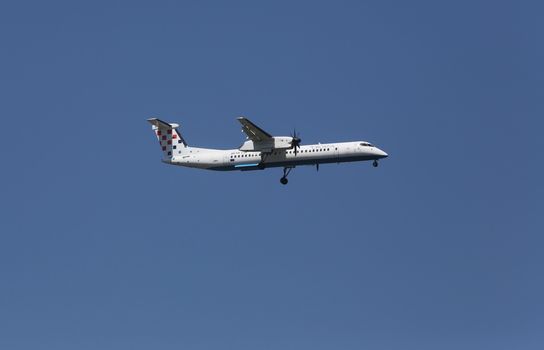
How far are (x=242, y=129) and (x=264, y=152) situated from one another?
7.82 ft

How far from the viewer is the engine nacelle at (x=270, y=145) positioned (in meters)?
62.4

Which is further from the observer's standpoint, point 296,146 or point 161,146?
point 161,146

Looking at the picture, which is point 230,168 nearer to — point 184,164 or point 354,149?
point 184,164

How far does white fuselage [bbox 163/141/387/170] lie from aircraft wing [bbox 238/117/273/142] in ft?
3.63

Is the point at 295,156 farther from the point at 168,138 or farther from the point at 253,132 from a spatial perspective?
the point at 168,138

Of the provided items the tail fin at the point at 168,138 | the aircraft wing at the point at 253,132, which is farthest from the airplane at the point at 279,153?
the tail fin at the point at 168,138

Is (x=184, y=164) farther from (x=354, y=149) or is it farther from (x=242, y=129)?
(x=354, y=149)

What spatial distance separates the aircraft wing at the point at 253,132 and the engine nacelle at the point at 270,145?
23 cm

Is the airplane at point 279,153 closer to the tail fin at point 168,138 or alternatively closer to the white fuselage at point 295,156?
the white fuselage at point 295,156

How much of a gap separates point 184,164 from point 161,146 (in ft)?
9.96

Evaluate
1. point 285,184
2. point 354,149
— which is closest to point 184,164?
point 285,184

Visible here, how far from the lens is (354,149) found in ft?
206

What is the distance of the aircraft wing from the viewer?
61.0 m

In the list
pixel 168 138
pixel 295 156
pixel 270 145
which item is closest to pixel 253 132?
pixel 270 145
